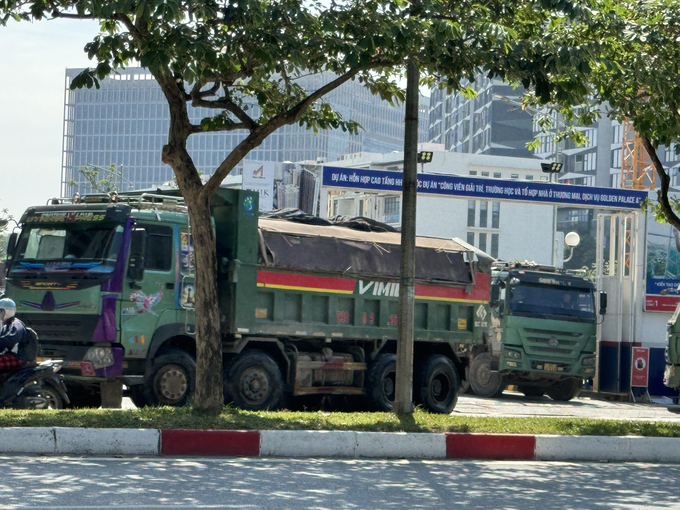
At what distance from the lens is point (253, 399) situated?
45.6 feet

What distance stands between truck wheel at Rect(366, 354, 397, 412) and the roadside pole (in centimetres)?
322

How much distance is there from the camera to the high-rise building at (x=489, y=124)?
114 m

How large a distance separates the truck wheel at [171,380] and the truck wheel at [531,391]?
12.9 m

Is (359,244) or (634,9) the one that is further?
(359,244)

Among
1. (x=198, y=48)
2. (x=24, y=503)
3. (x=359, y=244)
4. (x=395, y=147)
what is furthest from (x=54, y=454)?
(x=395, y=147)

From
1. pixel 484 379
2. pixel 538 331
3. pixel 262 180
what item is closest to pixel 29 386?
pixel 538 331

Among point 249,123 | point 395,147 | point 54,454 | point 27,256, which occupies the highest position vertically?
point 395,147

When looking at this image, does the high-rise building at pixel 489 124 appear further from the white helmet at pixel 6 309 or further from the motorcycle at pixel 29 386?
the white helmet at pixel 6 309

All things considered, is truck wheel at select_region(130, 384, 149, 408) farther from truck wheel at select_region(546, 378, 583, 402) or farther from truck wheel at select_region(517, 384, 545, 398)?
truck wheel at select_region(517, 384, 545, 398)

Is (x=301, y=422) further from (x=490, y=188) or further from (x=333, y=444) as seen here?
(x=490, y=188)

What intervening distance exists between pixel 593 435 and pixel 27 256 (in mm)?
7358

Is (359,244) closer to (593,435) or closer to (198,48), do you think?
(593,435)

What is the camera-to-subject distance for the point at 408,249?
1212 cm

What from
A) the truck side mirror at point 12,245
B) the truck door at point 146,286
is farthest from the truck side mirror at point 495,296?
the truck side mirror at point 12,245
